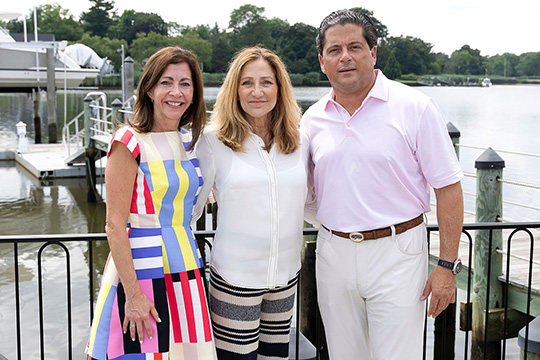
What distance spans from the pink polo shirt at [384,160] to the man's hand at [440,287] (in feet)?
0.88

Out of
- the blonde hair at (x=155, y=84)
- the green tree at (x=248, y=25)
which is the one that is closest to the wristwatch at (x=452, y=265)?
the blonde hair at (x=155, y=84)

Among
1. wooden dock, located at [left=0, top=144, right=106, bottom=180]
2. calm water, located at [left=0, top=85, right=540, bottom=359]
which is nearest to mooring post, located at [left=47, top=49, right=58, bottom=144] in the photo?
wooden dock, located at [left=0, top=144, right=106, bottom=180]

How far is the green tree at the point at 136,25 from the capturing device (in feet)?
334

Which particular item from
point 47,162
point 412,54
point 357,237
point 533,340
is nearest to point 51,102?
point 47,162

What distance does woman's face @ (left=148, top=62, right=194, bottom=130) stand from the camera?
2.54 metres

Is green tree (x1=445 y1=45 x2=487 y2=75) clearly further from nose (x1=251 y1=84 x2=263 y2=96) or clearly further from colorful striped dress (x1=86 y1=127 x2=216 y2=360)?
colorful striped dress (x1=86 y1=127 x2=216 y2=360)

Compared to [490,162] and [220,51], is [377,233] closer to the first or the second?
[490,162]

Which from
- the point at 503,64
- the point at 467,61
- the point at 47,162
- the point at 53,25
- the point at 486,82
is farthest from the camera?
the point at 53,25

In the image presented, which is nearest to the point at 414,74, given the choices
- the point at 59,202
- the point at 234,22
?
the point at 234,22

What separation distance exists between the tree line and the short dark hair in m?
41.9

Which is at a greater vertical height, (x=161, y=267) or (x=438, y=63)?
(x=438, y=63)

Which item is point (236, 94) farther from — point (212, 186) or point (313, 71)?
point (313, 71)

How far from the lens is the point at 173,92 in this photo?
2.54m

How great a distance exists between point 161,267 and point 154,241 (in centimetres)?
11
